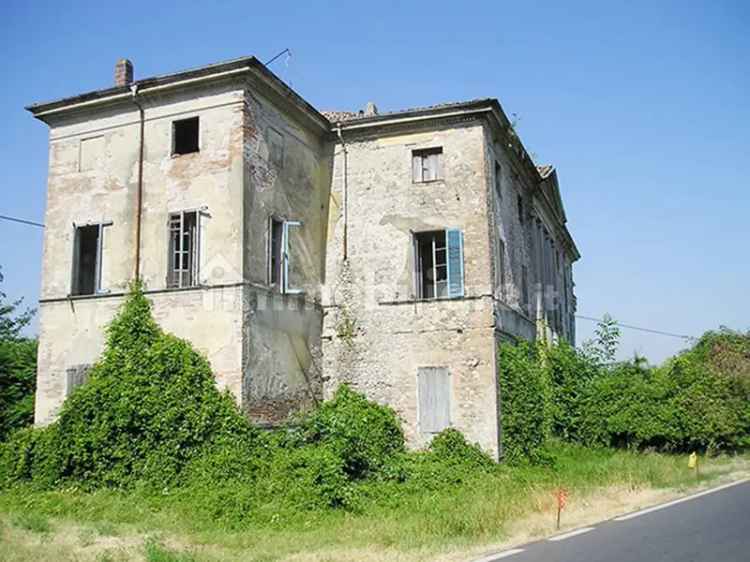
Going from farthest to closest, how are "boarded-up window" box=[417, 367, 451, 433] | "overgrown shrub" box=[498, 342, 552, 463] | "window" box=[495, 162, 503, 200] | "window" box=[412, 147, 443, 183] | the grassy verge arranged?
"window" box=[495, 162, 503, 200] < "window" box=[412, 147, 443, 183] < "overgrown shrub" box=[498, 342, 552, 463] < "boarded-up window" box=[417, 367, 451, 433] < the grassy verge

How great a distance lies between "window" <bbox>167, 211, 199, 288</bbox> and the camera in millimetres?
16031

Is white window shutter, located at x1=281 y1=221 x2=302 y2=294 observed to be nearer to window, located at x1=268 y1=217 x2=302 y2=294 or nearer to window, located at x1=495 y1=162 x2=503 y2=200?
window, located at x1=268 y1=217 x2=302 y2=294

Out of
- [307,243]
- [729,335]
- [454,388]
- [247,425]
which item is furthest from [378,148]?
[729,335]

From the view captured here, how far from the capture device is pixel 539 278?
24.6 m

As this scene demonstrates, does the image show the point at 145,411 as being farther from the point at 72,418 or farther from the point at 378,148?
the point at 378,148

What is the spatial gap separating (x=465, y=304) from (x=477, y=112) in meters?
4.76

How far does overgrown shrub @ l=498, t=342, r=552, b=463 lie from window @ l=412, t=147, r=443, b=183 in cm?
467

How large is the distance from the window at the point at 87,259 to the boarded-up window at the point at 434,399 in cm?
800

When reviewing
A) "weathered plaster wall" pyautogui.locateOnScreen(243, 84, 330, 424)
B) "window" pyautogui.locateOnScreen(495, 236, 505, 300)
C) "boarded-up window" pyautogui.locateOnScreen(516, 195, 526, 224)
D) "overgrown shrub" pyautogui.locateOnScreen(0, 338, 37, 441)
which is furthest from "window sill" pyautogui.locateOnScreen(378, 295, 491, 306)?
"overgrown shrub" pyautogui.locateOnScreen(0, 338, 37, 441)

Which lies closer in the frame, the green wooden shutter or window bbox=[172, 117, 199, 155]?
window bbox=[172, 117, 199, 155]

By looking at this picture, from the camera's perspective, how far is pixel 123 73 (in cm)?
1819

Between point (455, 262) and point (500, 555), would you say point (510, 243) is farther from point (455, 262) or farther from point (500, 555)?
point (500, 555)

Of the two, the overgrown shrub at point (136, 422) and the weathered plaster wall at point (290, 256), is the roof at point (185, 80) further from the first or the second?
the overgrown shrub at point (136, 422)

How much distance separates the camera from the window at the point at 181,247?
1603 centimetres
